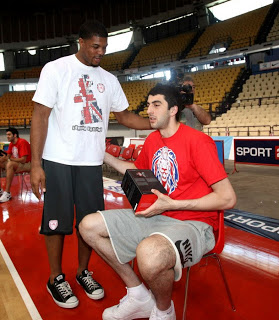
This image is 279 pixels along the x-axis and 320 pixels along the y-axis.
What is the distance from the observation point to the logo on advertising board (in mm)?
6520

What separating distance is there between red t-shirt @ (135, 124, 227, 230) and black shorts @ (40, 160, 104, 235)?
512mm

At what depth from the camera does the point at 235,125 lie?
41.3 ft

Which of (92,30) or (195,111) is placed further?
(195,111)

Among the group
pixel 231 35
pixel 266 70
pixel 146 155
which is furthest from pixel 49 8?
pixel 146 155

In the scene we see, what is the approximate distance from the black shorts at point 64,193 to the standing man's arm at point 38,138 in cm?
9

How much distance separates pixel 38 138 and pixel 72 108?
29 centimetres

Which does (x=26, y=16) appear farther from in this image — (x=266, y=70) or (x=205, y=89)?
(x=266, y=70)

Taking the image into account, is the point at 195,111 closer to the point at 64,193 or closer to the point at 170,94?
the point at 170,94

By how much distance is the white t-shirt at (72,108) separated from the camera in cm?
186

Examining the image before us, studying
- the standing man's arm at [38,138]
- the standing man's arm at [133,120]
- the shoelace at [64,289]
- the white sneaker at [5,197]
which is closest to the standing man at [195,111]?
the standing man's arm at [133,120]

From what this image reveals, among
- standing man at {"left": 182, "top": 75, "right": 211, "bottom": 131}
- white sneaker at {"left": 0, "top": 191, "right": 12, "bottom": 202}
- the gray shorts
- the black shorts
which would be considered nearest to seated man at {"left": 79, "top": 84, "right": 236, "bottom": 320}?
the gray shorts

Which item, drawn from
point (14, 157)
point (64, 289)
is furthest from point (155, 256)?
point (14, 157)

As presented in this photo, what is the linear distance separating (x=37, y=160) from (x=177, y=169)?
889 mm

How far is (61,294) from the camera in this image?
1.99m
